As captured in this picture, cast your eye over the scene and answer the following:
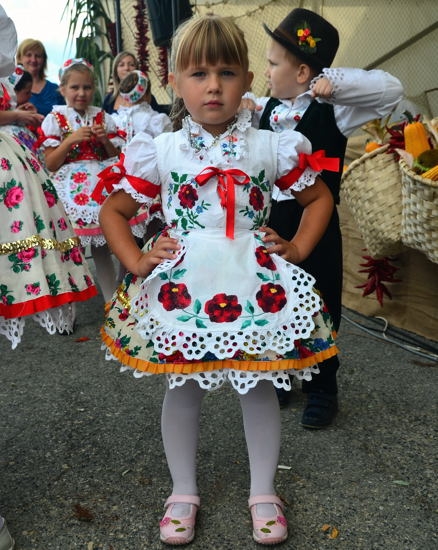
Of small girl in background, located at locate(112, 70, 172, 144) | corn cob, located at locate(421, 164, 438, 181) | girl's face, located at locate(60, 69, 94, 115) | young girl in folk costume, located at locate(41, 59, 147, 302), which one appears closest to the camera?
corn cob, located at locate(421, 164, 438, 181)

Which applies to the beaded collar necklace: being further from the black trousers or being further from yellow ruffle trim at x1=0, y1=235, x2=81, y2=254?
the black trousers

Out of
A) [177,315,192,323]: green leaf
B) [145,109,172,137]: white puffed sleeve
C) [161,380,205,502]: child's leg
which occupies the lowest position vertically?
[161,380,205,502]: child's leg

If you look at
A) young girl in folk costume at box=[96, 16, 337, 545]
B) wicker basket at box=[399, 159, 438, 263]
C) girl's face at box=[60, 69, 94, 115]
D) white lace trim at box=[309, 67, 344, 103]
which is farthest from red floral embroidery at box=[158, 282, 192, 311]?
girl's face at box=[60, 69, 94, 115]

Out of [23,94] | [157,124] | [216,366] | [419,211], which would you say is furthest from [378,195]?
[157,124]

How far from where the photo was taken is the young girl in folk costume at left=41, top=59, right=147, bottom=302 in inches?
157

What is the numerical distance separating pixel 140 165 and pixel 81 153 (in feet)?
7.91

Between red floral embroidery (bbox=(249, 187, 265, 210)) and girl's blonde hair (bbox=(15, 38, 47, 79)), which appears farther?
girl's blonde hair (bbox=(15, 38, 47, 79))

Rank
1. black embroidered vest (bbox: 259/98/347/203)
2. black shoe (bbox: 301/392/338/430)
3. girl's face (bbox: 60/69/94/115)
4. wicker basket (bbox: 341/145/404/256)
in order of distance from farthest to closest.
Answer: girl's face (bbox: 60/69/94/115)
wicker basket (bbox: 341/145/404/256)
black shoe (bbox: 301/392/338/430)
black embroidered vest (bbox: 259/98/347/203)

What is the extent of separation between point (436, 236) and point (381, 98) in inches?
26.6

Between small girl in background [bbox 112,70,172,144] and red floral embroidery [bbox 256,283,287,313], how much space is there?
335 centimetres

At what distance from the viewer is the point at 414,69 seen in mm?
4363

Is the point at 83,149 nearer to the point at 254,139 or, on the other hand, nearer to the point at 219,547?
the point at 254,139

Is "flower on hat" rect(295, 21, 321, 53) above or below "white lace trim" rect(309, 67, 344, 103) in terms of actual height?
above

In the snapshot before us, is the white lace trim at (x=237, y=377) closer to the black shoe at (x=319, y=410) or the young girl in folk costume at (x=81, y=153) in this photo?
the black shoe at (x=319, y=410)
